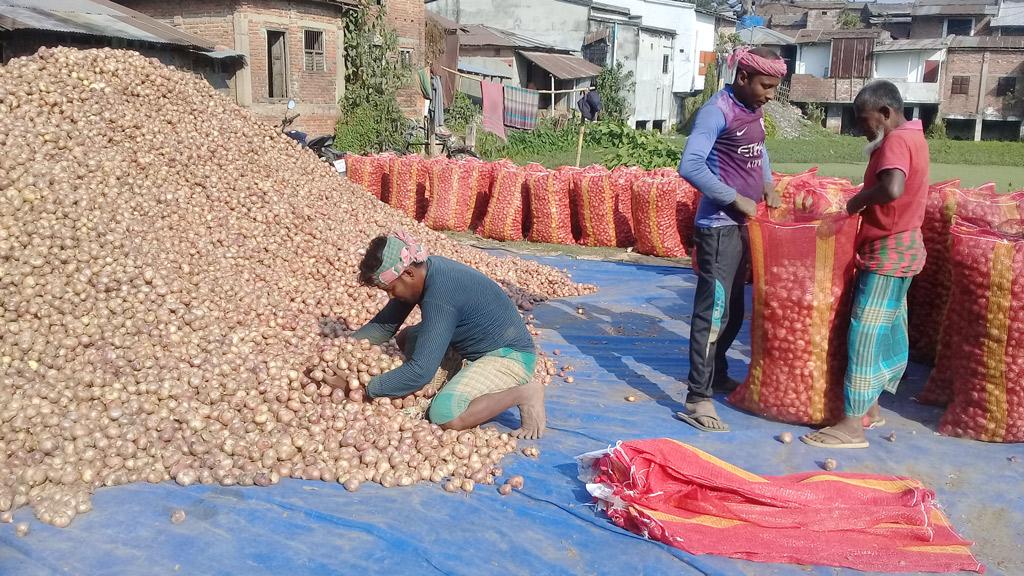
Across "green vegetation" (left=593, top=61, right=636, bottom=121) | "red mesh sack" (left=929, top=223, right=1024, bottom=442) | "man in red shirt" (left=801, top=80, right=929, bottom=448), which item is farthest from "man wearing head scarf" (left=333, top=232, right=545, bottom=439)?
"green vegetation" (left=593, top=61, right=636, bottom=121)

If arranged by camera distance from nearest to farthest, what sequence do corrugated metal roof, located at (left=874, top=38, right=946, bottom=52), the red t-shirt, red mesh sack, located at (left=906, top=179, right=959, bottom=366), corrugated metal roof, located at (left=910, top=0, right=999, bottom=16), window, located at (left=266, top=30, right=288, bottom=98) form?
the red t-shirt → red mesh sack, located at (left=906, top=179, right=959, bottom=366) → window, located at (left=266, top=30, right=288, bottom=98) → corrugated metal roof, located at (left=874, top=38, right=946, bottom=52) → corrugated metal roof, located at (left=910, top=0, right=999, bottom=16)

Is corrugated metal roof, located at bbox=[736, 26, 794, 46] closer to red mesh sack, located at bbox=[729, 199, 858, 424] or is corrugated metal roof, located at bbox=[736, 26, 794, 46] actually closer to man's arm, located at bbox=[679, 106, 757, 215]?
man's arm, located at bbox=[679, 106, 757, 215]

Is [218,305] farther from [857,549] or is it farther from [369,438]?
[857,549]

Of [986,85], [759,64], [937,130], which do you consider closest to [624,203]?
[759,64]

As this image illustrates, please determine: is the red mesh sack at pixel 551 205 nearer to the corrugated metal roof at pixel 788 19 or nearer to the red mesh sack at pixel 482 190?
the red mesh sack at pixel 482 190

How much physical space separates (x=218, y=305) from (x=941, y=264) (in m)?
3.93

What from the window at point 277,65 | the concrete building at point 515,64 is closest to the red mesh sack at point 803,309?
the window at point 277,65

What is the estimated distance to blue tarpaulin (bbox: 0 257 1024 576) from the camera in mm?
2607

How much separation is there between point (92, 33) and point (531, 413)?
10.8 metres

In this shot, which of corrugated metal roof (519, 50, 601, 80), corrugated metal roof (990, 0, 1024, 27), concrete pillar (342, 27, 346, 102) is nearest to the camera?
concrete pillar (342, 27, 346, 102)

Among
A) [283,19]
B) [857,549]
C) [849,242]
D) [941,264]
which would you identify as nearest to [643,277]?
[941,264]

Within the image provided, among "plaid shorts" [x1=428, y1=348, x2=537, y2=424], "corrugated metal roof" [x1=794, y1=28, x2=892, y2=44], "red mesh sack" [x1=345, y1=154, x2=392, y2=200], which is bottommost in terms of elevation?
"plaid shorts" [x1=428, y1=348, x2=537, y2=424]

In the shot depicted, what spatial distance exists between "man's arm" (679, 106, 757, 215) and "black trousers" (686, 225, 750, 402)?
17cm

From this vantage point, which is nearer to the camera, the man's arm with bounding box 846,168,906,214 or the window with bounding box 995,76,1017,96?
the man's arm with bounding box 846,168,906,214
